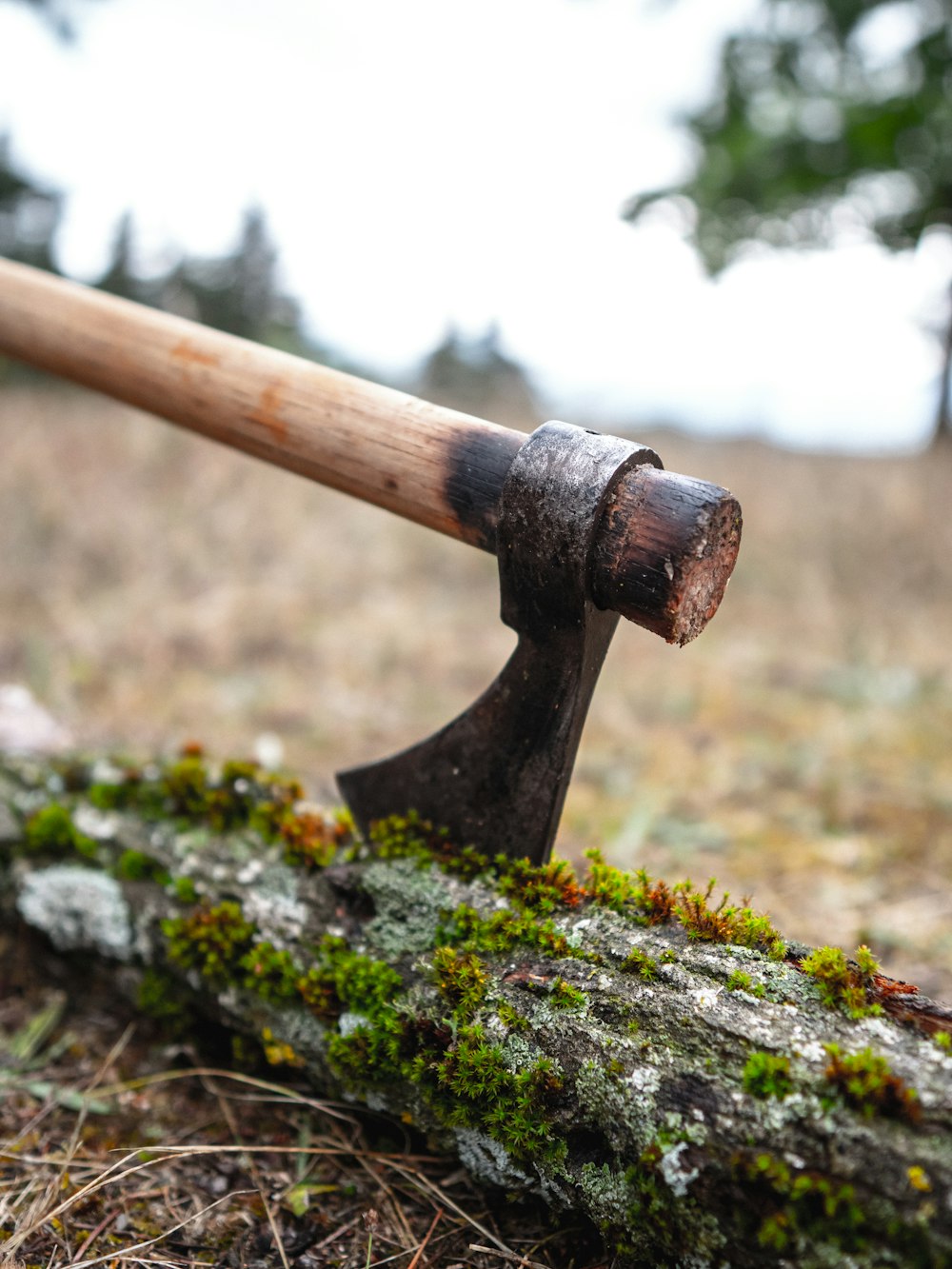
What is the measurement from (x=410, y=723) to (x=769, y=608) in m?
3.92

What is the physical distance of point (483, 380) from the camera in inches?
502

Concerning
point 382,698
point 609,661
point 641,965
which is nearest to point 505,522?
point 641,965

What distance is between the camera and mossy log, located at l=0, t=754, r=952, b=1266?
39.6 inches

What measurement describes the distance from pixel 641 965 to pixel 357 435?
1149 millimetres

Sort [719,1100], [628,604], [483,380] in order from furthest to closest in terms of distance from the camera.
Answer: [483,380], [628,604], [719,1100]

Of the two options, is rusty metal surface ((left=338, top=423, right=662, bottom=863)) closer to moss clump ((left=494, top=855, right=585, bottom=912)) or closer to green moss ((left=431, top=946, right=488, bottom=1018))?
moss clump ((left=494, top=855, right=585, bottom=912))

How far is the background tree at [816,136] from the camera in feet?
31.7

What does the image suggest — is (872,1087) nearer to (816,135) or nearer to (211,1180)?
(211,1180)

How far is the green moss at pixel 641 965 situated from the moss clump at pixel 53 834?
140cm

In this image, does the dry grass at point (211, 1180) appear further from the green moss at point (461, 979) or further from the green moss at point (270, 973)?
the green moss at point (461, 979)

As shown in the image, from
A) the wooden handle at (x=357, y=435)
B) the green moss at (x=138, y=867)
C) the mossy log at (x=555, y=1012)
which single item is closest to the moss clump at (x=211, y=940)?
the mossy log at (x=555, y=1012)

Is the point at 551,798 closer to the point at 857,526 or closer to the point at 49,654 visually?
the point at 49,654

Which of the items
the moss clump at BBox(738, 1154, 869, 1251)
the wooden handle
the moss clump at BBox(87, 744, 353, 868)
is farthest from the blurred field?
the wooden handle

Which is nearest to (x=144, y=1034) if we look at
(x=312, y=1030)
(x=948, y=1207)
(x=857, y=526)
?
(x=312, y=1030)
